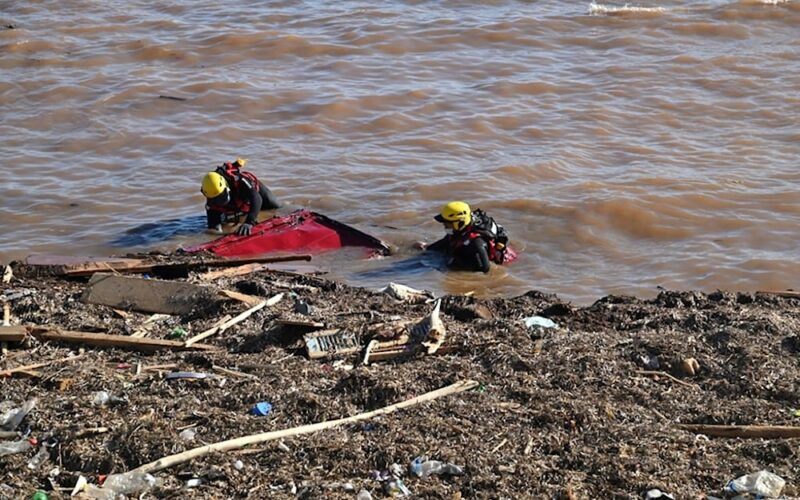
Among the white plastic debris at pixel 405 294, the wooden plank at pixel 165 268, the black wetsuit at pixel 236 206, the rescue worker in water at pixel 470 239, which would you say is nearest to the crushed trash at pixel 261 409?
the white plastic debris at pixel 405 294

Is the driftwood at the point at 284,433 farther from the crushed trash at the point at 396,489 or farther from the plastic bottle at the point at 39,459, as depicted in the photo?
the crushed trash at the point at 396,489

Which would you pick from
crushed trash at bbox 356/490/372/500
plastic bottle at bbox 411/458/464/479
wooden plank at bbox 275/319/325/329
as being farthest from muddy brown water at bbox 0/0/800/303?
crushed trash at bbox 356/490/372/500

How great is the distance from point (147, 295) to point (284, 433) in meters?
3.02

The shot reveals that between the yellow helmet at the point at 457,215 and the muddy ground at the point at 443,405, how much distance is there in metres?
2.56

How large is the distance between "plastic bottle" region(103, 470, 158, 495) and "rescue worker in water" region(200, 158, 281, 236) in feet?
20.6

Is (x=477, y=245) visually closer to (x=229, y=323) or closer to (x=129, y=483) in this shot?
(x=229, y=323)

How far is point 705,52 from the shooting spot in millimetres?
18828

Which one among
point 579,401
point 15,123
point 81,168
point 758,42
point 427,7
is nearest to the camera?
point 579,401

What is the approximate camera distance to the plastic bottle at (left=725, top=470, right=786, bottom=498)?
17.7 feet

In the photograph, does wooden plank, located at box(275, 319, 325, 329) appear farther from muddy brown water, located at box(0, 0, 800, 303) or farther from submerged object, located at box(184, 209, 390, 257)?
submerged object, located at box(184, 209, 390, 257)

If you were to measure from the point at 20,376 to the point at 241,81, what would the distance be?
11.9 m

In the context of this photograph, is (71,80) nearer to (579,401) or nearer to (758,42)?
(758,42)

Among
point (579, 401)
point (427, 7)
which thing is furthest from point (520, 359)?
point (427, 7)

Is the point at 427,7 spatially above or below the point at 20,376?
above
